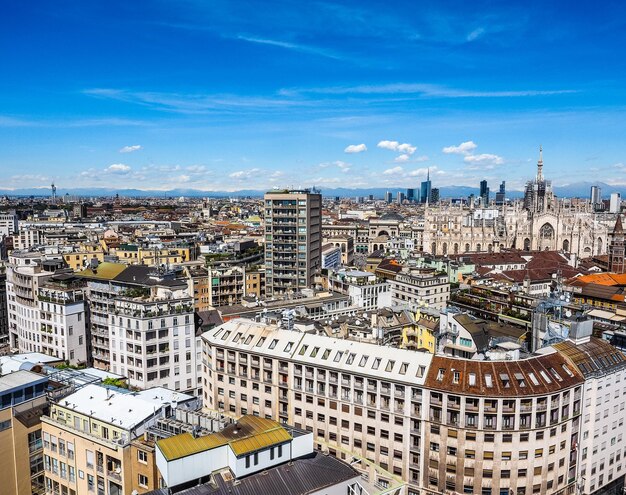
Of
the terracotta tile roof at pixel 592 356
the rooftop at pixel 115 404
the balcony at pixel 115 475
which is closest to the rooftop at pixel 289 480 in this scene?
the balcony at pixel 115 475

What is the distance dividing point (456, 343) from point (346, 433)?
1929 cm

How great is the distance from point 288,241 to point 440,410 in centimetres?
8430

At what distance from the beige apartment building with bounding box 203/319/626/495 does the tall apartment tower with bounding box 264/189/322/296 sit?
70.4m

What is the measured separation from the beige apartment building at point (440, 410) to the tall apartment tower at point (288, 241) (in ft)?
231

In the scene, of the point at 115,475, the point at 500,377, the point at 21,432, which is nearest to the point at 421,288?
the point at 500,377

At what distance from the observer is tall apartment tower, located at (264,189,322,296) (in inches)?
5281

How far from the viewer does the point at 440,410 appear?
54312 mm

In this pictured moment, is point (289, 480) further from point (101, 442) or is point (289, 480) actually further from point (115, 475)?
point (101, 442)

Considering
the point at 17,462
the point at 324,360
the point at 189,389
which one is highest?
the point at 324,360

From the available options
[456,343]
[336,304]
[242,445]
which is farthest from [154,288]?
[242,445]

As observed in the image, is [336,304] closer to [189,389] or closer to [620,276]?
[189,389]

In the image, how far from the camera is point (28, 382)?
1961 inches

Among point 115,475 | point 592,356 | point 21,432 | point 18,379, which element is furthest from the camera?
point 592,356

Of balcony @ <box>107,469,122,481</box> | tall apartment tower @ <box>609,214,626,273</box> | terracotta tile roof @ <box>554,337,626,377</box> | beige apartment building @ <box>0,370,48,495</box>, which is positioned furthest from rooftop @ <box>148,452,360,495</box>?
tall apartment tower @ <box>609,214,626,273</box>
